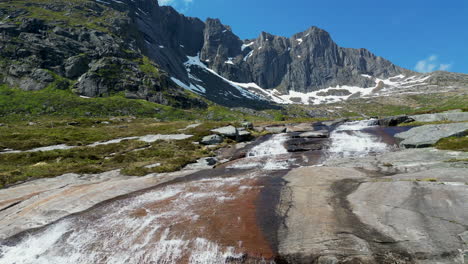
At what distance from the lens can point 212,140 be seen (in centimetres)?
4378

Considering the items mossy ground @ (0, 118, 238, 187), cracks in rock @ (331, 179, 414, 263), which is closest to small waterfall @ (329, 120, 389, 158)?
mossy ground @ (0, 118, 238, 187)

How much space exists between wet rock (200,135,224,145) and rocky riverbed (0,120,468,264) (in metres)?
21.2

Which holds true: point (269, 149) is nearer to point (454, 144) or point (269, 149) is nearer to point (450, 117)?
point (454, 144)

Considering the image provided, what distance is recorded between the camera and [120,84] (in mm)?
139500

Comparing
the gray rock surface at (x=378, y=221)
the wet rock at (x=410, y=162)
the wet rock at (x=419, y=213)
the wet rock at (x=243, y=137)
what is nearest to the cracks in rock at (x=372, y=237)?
the gray rock surface at (x=378, y=221)

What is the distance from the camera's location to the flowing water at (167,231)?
1062 cm

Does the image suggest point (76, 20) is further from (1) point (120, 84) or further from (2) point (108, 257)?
(2) point (108, 257)

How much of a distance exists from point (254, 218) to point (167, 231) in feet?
15.2

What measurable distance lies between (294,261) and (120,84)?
15050cm

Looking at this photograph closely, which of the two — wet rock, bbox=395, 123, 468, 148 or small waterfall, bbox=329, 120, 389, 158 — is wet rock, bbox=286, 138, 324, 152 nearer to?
small waterfall, bbox=329, 120, 389, 158

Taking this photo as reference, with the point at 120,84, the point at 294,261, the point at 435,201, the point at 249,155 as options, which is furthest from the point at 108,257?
the point at 120,84

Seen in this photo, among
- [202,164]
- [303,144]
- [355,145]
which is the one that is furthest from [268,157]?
[355,145]

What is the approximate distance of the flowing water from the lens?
10.6 metres

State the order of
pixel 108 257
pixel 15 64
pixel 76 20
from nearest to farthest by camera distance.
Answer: pixel 108 257 < pixel 15 64 < pixel 76 20
